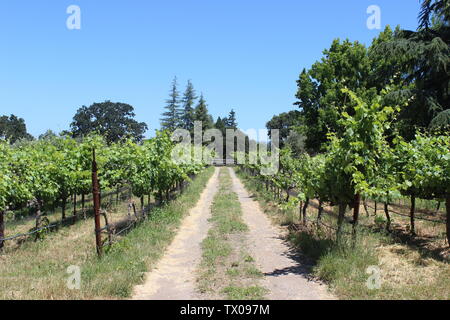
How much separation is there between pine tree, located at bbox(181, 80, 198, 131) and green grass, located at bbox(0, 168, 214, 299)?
66.0 meters

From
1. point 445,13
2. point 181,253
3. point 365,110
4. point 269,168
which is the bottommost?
point 181,253

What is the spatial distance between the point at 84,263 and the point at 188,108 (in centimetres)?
7340

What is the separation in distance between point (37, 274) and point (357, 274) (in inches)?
253

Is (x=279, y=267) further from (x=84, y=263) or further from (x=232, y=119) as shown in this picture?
(x=232, y=119)

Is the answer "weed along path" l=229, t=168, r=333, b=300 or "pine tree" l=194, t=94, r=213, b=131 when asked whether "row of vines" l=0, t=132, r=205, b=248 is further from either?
"pine tree" l=194, t=94, r=213, b=131

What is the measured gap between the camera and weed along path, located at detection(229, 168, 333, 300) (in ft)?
19.9

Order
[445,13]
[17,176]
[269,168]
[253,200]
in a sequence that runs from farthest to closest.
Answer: [269,168] → [253,200] → [445,13] → [17,176]

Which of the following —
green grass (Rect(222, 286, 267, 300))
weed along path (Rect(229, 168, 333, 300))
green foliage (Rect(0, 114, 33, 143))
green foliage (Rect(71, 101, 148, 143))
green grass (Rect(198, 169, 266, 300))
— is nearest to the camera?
green grass (Rect(222, 286, 267, 300))

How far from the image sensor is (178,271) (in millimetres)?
7617

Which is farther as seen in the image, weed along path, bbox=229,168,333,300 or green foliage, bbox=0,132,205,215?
green foliage, bbox=0,132,205,215

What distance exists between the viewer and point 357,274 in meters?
6.36

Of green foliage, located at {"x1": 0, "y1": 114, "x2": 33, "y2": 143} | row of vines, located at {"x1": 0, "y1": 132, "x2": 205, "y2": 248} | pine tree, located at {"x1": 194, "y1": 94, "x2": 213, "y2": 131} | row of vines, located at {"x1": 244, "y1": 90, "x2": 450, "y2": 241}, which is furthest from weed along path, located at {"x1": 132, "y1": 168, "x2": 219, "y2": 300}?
green foliage, located at {"x1": 0, "y1": 114, "x2": 33, "y2": 143}
